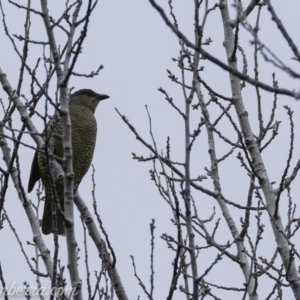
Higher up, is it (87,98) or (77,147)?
(87,98)

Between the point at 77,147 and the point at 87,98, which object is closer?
the point at 77,147

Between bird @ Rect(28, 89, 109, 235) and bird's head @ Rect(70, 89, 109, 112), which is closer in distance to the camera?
bird @ Rect(28, 89, 109, 235)

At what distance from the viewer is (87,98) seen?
7.77 meters

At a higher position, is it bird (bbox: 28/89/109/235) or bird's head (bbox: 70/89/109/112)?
bird's head (bbox: 70/89/109/112)

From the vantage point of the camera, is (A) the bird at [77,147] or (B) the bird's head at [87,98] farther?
(B) the bird's head at [87,98]

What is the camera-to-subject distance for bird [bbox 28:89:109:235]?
21.3ft

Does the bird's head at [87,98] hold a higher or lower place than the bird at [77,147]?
higher

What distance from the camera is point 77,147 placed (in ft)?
23.2

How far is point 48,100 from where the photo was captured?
3420mm

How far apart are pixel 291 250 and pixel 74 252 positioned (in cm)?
130

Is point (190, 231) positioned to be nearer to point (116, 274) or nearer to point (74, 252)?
point (74, 252)

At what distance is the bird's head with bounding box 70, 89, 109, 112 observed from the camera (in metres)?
7.68

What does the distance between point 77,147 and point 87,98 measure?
90cm

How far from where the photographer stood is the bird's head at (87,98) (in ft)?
25.2
